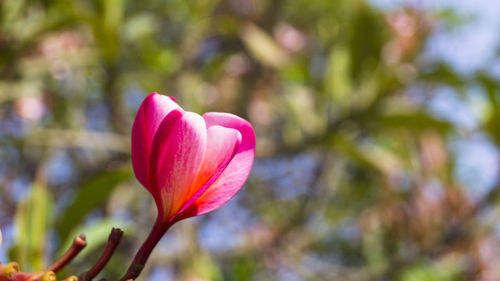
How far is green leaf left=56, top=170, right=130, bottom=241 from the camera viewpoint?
613 millimetres

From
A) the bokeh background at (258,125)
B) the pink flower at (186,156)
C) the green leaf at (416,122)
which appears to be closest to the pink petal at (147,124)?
the pink flower at (186,156)

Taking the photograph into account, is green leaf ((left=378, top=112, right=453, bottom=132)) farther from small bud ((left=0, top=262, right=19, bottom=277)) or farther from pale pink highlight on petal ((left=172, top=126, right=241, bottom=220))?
small bud ((left=0, top=262, right=19, bottom=277))

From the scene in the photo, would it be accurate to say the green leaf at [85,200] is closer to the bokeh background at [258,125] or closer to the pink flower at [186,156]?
the bokeh background at [258,125]

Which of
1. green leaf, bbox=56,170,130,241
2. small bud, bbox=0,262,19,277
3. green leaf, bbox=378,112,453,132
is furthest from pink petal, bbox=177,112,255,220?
green leaf, bbox=378,112,453,132

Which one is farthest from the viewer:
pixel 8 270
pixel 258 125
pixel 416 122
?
pixel 258 125

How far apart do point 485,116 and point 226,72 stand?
3.28 feet

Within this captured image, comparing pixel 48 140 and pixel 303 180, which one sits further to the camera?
pixel 303 180

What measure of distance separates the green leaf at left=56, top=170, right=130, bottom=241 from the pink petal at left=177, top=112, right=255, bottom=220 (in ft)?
0.98

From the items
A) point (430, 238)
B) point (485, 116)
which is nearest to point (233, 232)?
Answer: point (430, 238)

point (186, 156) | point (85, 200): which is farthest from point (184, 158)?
point (85, 200)

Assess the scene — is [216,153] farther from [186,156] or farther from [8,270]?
[8,270]

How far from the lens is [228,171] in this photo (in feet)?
1.08

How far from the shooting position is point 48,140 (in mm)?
1292

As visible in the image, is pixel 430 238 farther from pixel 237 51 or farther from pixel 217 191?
pixel 217 191
